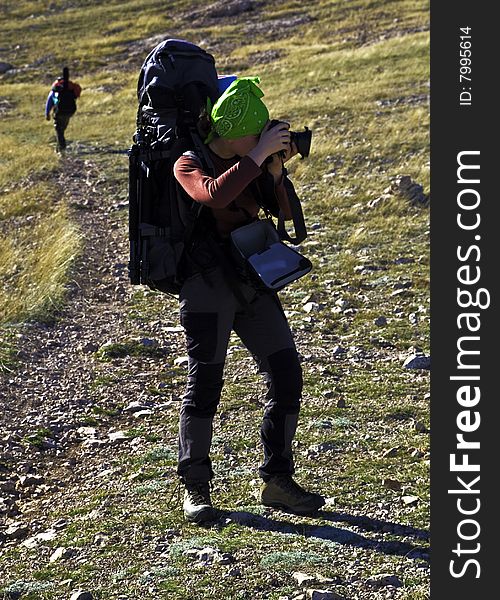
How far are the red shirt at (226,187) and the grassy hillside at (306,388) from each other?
1.61 m

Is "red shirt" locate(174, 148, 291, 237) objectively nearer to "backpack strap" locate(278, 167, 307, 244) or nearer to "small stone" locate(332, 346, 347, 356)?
"backpack strap" locate(278, 167, 307, 244)

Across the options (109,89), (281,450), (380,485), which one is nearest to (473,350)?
(380,485)

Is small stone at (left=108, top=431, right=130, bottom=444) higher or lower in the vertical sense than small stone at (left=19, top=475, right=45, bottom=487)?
higher

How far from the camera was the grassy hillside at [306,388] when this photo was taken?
4.79m

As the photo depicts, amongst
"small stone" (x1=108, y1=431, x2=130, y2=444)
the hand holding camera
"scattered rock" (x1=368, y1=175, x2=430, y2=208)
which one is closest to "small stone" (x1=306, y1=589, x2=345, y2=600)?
the hand holding camera

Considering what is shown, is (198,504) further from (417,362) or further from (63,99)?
(63,99)

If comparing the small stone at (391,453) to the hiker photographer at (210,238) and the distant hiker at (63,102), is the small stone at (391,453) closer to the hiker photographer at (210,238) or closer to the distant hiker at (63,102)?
the hiker photographer at (210,238)

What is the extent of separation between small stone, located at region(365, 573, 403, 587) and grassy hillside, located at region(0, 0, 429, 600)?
0.08ft

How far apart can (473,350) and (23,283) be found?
6418 mm

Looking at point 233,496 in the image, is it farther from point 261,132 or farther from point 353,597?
point 261,132

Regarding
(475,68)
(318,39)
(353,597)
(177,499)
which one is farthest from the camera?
(318,39)

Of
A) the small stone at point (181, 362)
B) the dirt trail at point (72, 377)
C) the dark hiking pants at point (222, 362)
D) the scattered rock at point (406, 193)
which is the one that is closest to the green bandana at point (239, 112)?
the dark hiking pants at point (222, 362)

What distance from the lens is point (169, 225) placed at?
200 inches

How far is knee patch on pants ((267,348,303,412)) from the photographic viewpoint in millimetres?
5141
